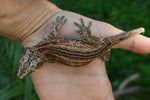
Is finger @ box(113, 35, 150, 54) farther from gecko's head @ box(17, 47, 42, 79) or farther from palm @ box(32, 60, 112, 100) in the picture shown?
gecko's head @ box(17, 47, 42, 79)

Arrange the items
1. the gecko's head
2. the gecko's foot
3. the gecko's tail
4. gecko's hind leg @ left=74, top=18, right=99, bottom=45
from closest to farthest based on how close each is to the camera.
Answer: the gecko's head
the gecko's tail
gecko's hind leg @ left=74, top=18, right=99, bottom=45
the gecko's foot

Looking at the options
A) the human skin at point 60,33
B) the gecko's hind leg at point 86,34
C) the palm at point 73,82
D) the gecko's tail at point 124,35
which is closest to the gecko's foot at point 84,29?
the gecko's hind leg at point 86,34

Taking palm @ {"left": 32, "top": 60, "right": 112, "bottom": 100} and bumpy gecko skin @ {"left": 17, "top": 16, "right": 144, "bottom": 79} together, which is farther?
palm @ {"left": 32, "top": 60, "right": 112, "bottom": 100}

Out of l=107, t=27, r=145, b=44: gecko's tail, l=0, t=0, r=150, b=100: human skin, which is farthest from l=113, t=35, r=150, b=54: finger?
l=107, t=27, r=145, b=44: gecko's tail

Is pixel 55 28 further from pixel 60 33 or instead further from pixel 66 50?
pixel 66 50

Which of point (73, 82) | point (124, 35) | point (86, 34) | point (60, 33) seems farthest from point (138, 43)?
point (60, 33)

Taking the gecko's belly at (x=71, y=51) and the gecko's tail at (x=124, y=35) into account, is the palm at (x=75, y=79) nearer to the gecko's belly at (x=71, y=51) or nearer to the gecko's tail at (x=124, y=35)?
the gecko's tail at (x=124, y=35)
